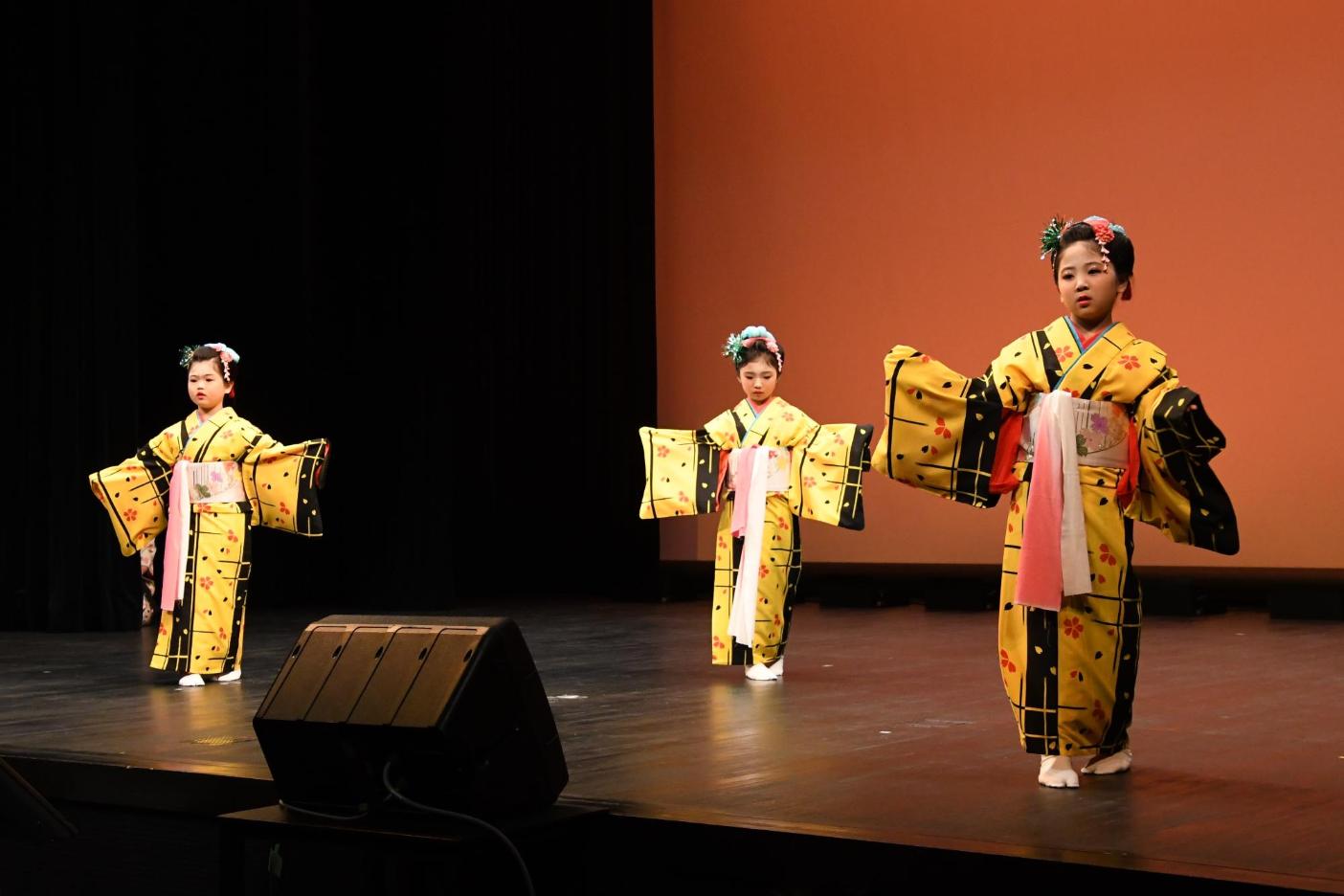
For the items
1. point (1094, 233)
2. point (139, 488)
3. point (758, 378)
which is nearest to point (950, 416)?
point (1094, 233)

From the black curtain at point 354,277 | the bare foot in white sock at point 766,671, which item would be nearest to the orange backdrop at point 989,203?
the black curtain at point 354,277

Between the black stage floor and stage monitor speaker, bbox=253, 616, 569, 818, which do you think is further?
the black stage floor

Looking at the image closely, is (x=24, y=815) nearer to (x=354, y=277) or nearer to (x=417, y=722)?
(x=417, y=722)

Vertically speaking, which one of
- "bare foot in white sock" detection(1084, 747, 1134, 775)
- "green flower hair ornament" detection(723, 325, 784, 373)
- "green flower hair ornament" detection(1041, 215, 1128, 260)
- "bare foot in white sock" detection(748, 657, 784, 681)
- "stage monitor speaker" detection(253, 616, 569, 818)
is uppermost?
"green flower hair ornament" detection(1041, 215, 1128, 260)

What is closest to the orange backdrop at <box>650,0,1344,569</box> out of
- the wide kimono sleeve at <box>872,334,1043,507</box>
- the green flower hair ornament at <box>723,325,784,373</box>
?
the green flower hair ornament at <box>723,325,784,373</box>

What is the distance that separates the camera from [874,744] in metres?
4.08

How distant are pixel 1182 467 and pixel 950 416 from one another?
50 centimetres

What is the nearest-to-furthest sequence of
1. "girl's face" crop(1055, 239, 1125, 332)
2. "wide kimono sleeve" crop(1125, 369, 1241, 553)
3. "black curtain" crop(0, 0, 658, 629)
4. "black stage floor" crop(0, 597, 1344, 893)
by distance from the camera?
1. "black stage floor" crop(0, 597, 1344, 893)
2. "wide kimono sleeve" crop(1125, 369, 1241, 553)
3. "girl's face" crop(1055, 239, 1125, 332)
4. "black curtain" crop(0, 0, 658, 629)

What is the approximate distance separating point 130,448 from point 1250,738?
5.74 meters

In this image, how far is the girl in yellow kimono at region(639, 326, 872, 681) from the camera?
223 inches

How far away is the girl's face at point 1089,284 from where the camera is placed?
3535 mm

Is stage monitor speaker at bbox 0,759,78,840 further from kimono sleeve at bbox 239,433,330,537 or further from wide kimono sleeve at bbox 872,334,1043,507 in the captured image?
kimono sleeve at bbox 239,433,330,537

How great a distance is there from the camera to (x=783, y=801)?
10.8ft

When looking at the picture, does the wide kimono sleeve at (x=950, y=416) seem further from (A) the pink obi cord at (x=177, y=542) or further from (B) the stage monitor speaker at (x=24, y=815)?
(A) the pink obi cord at (x=177, y=542)
